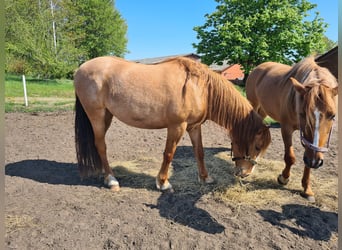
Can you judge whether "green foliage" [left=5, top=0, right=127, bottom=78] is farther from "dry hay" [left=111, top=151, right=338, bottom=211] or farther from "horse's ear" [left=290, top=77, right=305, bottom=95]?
"horse's ear" [left=290, top=77, right=305, bottom=95]

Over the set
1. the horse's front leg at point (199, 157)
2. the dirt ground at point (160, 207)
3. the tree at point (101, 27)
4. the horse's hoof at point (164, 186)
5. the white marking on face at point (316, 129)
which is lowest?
the dirt ground at point (160, 207)

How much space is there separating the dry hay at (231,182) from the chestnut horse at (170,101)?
0.94 ft

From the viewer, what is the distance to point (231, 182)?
344 cm

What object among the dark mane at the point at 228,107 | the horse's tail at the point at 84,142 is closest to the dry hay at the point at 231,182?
the horse's tail at the point at 84,142

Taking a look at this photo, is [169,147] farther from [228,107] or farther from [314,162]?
[314,162]

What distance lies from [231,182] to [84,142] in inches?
84.7

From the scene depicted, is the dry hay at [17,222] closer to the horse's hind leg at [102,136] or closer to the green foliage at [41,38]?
the horse's hind leg at [102,136]

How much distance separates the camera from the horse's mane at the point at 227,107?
304 cm

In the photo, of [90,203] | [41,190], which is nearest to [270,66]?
[90,203]

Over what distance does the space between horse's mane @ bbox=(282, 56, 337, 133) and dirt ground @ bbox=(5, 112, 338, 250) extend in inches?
41.9

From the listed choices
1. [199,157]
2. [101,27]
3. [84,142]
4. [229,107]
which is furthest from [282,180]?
[101,27]

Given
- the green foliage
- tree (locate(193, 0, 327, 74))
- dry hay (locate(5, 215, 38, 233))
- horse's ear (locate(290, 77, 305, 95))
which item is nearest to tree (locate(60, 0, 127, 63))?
the green foliage

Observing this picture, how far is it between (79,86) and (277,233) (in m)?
2.84

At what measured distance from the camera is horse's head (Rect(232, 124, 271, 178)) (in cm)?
301
